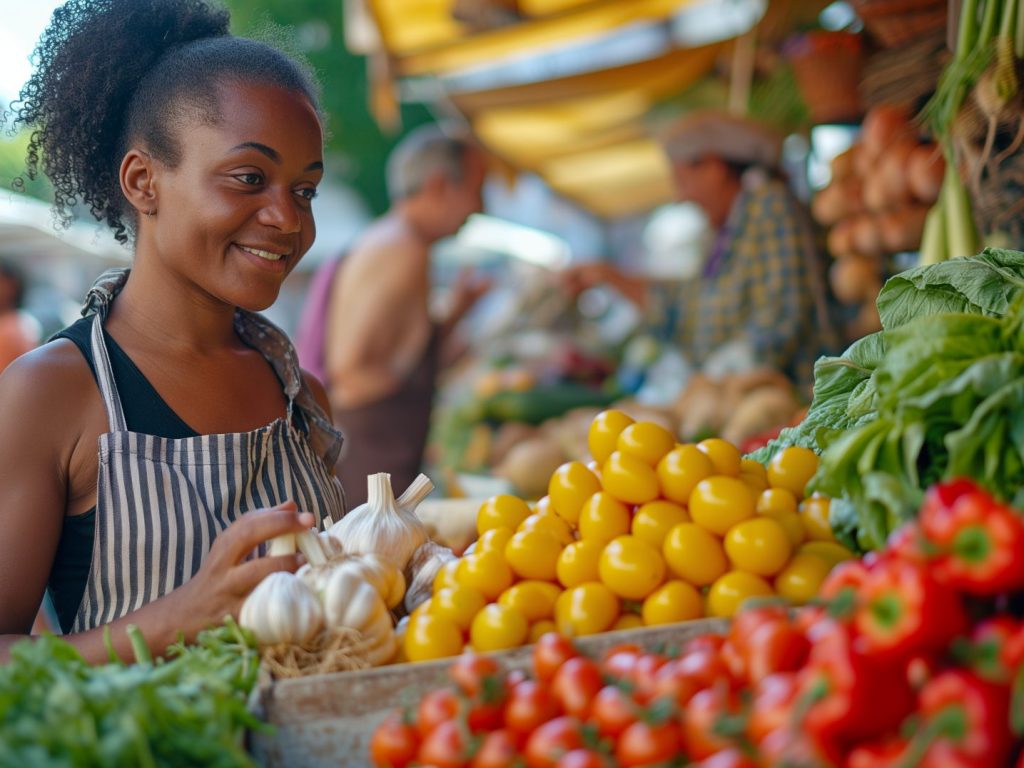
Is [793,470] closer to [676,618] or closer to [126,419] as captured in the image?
[676,618]

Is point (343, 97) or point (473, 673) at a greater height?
point (343, 97)

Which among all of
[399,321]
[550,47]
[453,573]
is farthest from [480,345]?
[453,573]

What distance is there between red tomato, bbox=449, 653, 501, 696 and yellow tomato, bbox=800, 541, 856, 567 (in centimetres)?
60

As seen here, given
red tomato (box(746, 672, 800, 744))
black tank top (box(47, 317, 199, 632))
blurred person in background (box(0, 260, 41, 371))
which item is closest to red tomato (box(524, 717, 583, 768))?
red tomato (box(746, 672, 800, 744))

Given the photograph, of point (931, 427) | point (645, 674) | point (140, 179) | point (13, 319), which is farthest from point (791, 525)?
point (13, 319)

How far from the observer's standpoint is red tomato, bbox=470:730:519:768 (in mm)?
1212

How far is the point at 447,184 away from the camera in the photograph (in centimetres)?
577

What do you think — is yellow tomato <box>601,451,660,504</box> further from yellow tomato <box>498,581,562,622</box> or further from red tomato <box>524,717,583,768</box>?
red tomato <box>524,717,583,768</box>

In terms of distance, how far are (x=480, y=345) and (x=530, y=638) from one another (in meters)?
7.53

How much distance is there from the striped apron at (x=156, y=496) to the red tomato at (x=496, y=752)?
99 centimetres

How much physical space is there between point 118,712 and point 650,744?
2.18 ft

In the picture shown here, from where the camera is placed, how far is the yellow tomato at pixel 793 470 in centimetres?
184

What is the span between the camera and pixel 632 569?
1628 mm

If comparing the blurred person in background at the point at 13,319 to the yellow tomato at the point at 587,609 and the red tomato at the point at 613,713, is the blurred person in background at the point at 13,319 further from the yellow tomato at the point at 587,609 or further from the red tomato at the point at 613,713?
the red tomato at the point at 613,713
